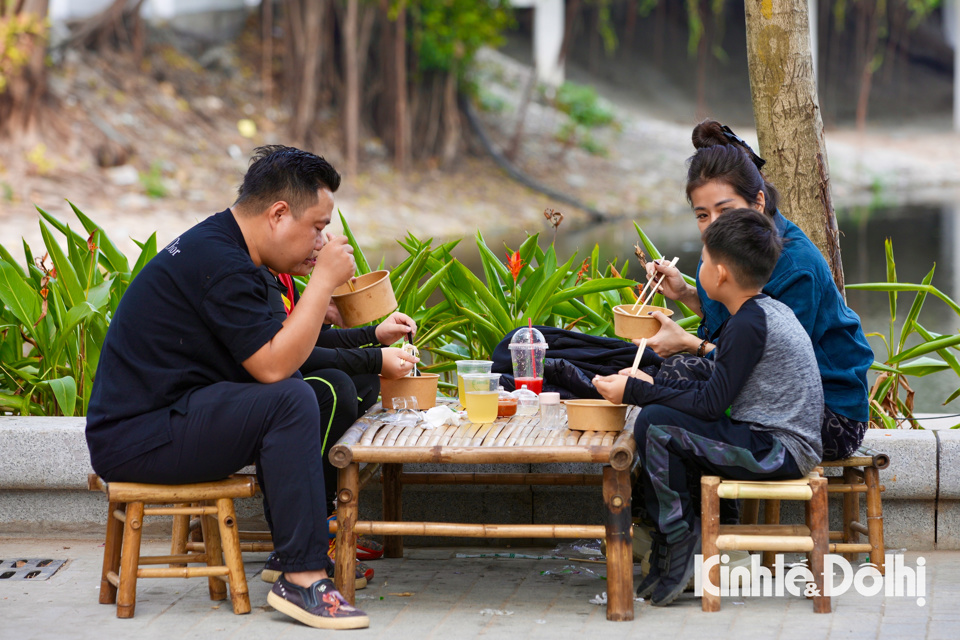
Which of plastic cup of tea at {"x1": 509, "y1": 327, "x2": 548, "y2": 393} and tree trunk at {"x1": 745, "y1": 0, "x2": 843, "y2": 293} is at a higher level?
tree trunk at {"x1": 745, "y1": 0, "x2": 843, "y2": 293}

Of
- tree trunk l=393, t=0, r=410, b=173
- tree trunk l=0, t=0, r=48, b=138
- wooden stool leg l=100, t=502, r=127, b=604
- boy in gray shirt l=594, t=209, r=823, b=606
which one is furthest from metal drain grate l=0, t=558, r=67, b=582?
tree trunk l=393, t=0, r=410, b=173

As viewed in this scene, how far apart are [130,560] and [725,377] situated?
5.32 ft

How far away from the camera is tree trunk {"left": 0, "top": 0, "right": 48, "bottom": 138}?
13273 millimetres

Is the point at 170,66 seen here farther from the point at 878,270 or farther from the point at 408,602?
the point at 408,602

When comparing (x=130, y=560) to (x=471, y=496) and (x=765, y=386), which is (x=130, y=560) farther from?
(x=765, y=386)

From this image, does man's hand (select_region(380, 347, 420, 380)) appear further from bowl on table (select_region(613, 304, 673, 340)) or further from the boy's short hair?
the boy's short hair

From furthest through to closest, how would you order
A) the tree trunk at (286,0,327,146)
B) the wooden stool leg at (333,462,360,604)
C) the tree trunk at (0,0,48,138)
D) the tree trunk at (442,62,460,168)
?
1. the tree trunk at (442,62,460,168)
2. the tree trunk at (286,0,327,146)
3. the tree trunk at (0,0,48,138)
4. the wooden stool leg at (333,462,360,604)

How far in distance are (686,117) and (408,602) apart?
72.2ft

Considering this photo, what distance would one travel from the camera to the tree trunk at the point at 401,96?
16484 mm

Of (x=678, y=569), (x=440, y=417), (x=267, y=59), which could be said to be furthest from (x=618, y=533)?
(x=267, y=59)

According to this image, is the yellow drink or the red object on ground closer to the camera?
the yellow drink

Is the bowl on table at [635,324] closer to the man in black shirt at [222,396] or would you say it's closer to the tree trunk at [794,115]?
the man in black shirt at [222,396]

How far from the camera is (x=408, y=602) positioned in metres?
2.90

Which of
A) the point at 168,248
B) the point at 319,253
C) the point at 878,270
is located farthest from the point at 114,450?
the point at 878,270
